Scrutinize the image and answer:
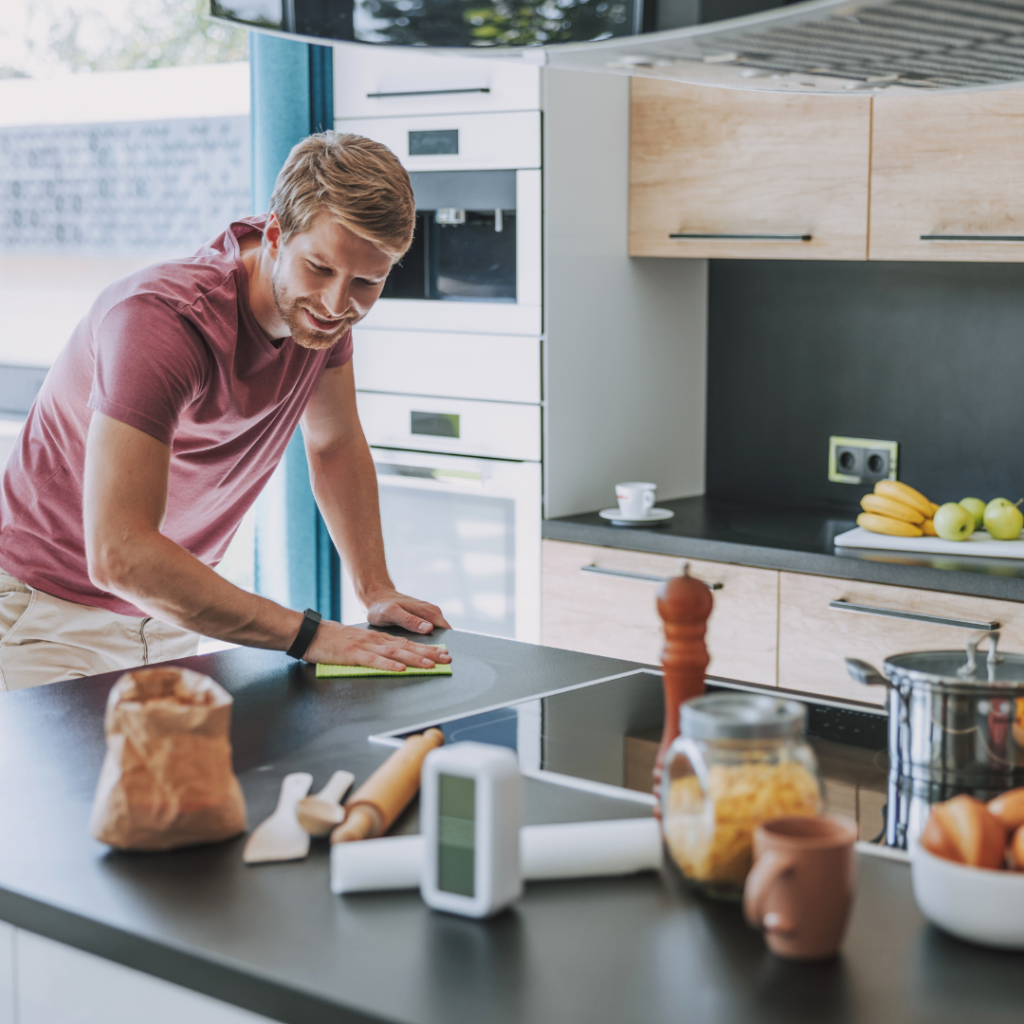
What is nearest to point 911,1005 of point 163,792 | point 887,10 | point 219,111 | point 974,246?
point 163,792

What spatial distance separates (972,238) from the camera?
2770 mm

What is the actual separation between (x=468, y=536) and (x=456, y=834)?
231 cm

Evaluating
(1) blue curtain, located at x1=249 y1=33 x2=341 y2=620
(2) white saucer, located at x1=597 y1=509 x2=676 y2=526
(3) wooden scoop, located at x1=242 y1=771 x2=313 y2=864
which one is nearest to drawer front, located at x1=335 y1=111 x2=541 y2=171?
(1) blue curtain, located at x1=249 y1=33 x2=341 y2=620

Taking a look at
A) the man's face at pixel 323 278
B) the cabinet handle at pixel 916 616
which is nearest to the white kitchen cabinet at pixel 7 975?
the man's face at pixel 323 278

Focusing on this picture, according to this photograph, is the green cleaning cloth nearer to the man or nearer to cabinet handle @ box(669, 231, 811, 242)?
the man

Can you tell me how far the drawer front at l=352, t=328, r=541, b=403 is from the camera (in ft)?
10.3

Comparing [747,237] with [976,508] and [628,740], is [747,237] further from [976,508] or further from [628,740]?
[628,740]

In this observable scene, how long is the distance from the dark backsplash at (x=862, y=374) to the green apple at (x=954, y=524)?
0.36 metres

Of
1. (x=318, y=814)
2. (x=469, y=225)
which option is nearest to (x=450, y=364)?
(x=469, y=225)

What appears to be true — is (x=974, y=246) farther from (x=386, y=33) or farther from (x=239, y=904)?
(x=239, y=904)

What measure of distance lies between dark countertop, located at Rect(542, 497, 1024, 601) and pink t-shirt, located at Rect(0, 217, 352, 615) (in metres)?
1.03

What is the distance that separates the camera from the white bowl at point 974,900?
95 centimetres

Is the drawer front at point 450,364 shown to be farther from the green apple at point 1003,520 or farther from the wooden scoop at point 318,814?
the wooden scoop at point 318,814

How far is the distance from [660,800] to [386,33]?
79 centimetres
